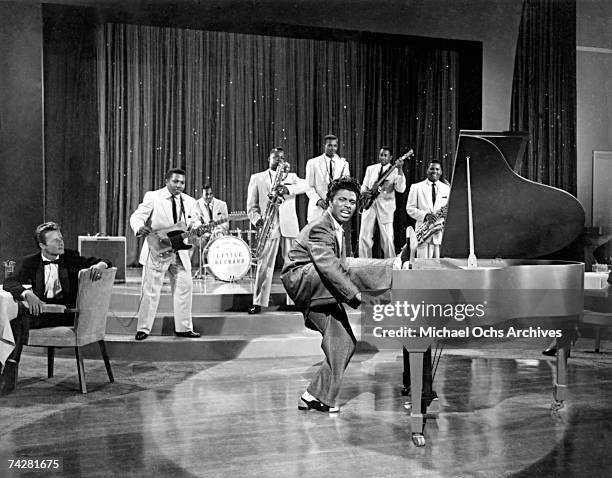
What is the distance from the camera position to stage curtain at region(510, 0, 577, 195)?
570 centimetres

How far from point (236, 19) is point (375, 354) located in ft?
12.6

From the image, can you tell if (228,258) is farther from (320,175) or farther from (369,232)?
(369,232)

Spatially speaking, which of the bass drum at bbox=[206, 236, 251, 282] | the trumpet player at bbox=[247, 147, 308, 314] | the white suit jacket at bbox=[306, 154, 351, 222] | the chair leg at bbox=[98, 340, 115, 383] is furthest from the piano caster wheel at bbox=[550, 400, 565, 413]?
the bass drum at bbox=[206, 236, 251, 282]

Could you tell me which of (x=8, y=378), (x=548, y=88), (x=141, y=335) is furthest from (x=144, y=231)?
(x=548, y=88)

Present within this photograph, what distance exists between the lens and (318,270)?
151 inches

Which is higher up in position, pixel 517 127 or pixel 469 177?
pixel 517 127

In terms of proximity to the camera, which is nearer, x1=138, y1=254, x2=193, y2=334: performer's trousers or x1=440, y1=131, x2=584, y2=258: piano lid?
x1=440, y1=131, x2=584, y2=258: piano lid

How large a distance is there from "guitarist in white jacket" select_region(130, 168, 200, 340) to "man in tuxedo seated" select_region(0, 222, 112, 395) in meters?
0.89

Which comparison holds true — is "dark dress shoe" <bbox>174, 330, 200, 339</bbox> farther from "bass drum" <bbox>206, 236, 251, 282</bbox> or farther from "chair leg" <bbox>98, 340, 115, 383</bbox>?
"bass drum" <bbox>206, 236, 251, 282</bbox>

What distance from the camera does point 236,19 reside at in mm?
7297

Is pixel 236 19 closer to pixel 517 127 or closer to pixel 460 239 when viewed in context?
pixel 517 127

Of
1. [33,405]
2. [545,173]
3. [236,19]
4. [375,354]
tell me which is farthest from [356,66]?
[33,405]

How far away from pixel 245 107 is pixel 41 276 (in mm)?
4900

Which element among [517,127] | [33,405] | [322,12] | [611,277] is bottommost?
[33,405]
